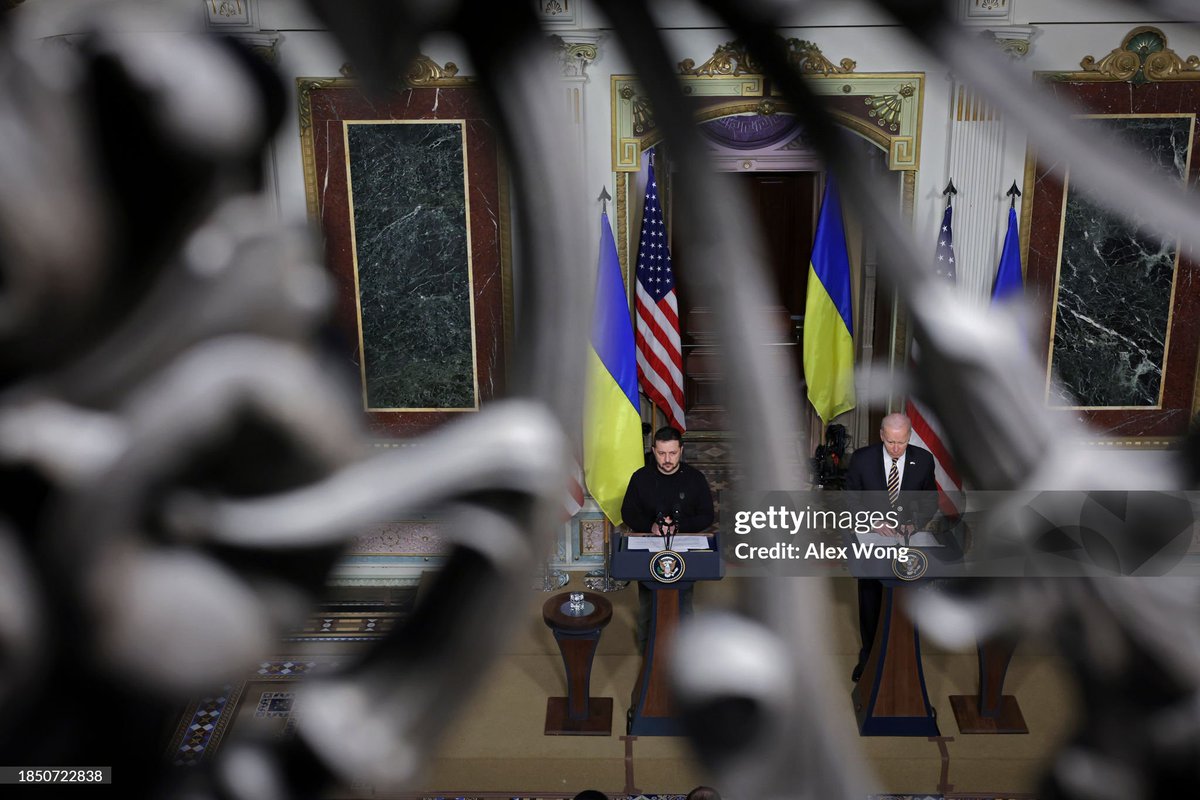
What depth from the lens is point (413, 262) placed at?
18.8ft

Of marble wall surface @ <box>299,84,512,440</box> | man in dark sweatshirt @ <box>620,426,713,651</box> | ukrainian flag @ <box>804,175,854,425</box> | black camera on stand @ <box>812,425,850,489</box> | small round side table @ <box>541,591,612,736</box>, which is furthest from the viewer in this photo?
black camera on stand @ <box>812,425,850,489</box>

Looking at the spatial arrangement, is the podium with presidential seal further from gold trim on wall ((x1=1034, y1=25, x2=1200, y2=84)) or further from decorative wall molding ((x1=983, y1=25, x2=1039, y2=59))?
gold trim on wall ((x1=1034, y1=25, x2=1200, y2=84))

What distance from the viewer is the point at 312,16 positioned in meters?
0.41

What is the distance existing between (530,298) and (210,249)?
0.13m

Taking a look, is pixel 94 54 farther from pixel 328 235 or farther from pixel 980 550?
pixel 980 550

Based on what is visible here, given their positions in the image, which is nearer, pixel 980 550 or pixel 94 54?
pixel 94 54

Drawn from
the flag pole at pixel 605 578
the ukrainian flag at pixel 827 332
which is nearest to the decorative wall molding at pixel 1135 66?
the ukrainian flag at pixel 827 332

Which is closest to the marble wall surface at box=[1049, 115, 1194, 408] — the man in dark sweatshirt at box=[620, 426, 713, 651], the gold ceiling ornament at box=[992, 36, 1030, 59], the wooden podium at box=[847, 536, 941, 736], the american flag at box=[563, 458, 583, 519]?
the wooden podium at box=[847, 536, 941, 736]

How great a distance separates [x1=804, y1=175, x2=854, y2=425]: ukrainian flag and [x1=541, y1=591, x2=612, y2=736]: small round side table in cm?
188

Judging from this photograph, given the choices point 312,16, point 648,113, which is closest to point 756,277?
point 648,113

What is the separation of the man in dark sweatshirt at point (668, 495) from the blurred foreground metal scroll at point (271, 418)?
452 cm

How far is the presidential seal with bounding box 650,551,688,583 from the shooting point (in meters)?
4.59

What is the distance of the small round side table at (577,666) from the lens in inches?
190

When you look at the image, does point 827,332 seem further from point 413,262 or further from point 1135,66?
point 413,262
